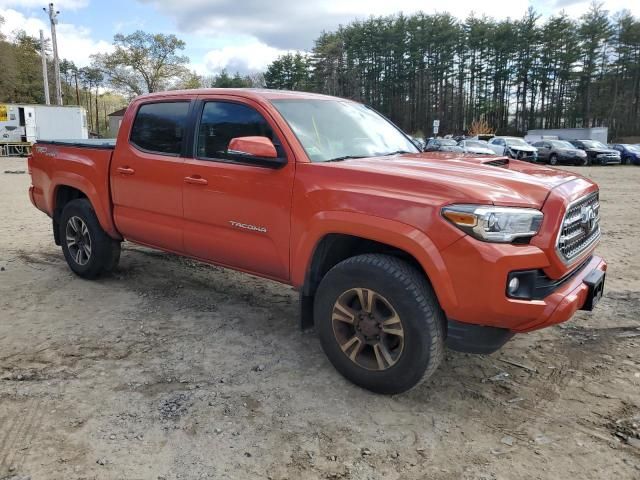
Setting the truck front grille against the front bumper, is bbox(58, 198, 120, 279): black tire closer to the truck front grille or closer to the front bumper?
the front bumper

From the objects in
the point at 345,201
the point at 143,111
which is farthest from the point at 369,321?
the point at 143,111

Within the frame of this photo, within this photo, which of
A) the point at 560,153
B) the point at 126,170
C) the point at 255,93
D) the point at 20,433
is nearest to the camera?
the point at 20,433

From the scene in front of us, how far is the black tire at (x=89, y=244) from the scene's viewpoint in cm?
523

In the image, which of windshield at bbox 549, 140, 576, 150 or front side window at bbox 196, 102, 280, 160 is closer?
front side window at bbox 196, 102, 280, 160

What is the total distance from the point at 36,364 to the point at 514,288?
320 centimetres

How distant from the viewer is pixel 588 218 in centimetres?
332

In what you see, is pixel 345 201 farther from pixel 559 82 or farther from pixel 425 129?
pixel 425 129

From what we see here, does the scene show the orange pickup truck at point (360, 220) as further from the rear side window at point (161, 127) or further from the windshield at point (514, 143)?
the windshield at point (514, 143)

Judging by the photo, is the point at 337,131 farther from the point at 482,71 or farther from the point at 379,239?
the point at 482,71

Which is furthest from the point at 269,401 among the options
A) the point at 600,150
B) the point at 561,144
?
the point at 600,150

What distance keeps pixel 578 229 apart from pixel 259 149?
2.07 m

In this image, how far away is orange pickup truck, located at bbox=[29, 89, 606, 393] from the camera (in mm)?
2764

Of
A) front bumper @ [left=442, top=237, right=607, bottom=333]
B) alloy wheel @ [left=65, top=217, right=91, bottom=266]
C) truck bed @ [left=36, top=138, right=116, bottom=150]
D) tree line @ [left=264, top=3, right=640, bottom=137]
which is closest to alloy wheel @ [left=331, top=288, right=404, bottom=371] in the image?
front bumper @ [left=442, top=237, right=607, bottom=333]

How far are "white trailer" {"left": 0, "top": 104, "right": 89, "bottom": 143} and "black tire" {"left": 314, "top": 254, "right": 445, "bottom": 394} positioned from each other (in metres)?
31.5
